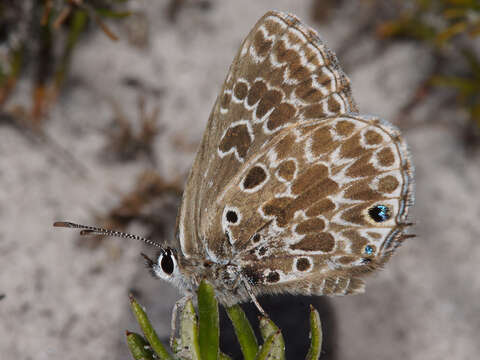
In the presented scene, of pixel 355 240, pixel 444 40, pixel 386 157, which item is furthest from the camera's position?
pixel 444 40

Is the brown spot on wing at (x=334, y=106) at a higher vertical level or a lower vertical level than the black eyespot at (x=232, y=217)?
higher

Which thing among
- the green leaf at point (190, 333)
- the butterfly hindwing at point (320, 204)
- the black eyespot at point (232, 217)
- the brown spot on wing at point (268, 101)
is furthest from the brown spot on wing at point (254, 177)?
the green leaf at point (190, 333)

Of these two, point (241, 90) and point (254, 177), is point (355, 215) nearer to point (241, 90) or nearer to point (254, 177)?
point (254, 177)

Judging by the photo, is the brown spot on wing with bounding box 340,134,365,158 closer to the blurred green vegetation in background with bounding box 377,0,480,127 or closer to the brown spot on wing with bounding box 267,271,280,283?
the brown spot on wing with bounding box 267,271,280,283

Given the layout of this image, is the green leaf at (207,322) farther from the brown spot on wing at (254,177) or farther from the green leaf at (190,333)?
the brown spot on wing at (254,177)

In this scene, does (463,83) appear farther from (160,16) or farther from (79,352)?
(79,352)

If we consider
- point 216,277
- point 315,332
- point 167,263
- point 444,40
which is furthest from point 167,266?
point 444,40

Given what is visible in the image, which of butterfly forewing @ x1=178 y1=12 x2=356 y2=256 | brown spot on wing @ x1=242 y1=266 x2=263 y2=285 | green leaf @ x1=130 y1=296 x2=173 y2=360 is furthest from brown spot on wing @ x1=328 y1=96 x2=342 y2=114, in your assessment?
green leaf @ x1=130 y1=296 x2=173 y2=360
